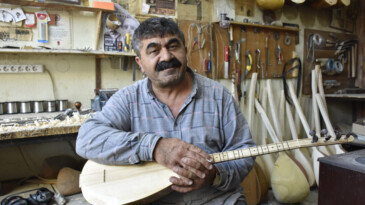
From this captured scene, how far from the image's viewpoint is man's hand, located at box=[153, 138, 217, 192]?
4.30 feet

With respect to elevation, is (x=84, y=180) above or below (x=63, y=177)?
above

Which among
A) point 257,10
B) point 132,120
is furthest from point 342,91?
point 132,120

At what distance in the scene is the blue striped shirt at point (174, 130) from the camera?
1.40 meters

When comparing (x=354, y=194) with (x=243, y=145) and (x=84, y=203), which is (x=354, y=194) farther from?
(x=84, y=203)

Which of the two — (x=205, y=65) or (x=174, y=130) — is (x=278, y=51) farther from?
(x=174, y=130)

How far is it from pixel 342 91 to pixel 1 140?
454 centimetres

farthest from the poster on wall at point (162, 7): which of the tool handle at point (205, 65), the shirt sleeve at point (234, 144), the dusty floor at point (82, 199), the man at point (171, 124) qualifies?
the dusty floor at point (82, 199)

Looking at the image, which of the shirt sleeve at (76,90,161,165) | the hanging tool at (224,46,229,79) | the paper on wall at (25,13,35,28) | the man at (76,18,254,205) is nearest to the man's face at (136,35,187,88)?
the man at (76,18,254,205)

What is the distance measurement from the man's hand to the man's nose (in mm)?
463

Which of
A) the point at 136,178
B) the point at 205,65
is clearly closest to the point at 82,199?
the point at 136,178

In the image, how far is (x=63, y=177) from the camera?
2625 millimetres

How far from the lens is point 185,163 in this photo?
1.31 meters

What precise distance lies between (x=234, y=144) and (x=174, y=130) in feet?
1.18

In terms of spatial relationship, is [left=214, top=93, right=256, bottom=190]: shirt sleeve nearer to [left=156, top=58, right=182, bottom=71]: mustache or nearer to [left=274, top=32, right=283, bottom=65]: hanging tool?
[left=156, top=58, right=182, bottom=71]: mustache
